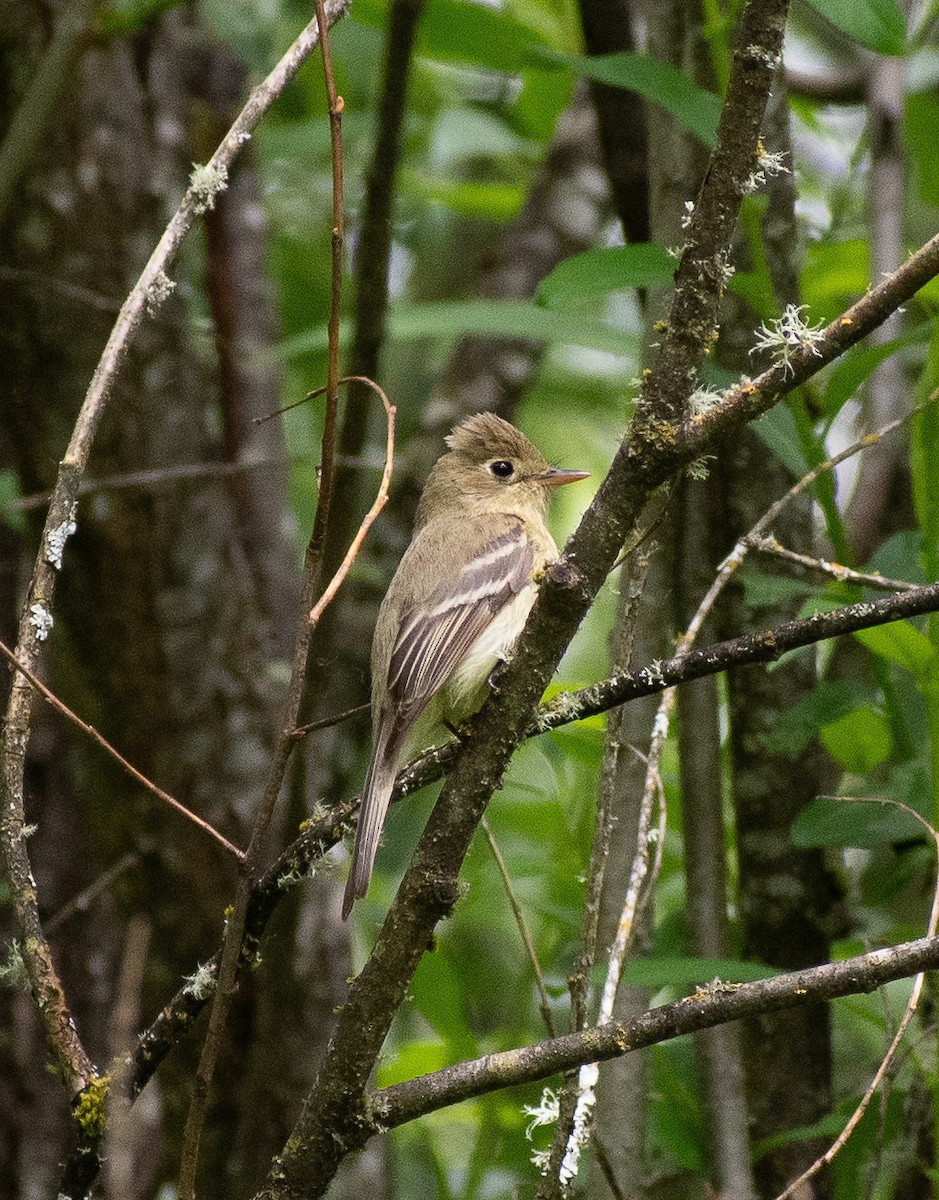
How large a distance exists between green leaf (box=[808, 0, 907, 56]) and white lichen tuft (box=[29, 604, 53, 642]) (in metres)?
1.83

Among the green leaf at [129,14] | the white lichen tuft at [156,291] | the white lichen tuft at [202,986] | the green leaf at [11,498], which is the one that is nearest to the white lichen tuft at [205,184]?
the white lichen tuft at [156,291]

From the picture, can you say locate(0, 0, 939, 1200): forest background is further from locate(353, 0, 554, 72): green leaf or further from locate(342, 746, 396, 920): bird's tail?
locate(342, 746, 396, 920): bird's tail

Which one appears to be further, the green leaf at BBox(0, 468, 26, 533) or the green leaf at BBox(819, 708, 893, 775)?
the green leaf at BBox(0, 468, 26, 533)

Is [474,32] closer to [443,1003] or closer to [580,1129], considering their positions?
[443,1003]

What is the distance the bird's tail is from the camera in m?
3.04

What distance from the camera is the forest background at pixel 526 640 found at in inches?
88.7

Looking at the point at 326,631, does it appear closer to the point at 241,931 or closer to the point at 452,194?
the point at 241,931

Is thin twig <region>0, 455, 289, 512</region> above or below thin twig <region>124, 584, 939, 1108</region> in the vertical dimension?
above

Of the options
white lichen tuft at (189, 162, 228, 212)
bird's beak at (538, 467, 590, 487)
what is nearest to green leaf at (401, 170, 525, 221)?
bird's beak at (538, 467, 590, 487)

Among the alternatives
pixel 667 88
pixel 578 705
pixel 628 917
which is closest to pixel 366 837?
pixel 628 917

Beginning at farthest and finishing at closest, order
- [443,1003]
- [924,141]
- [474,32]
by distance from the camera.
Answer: [924,141] < [474,32] < [443,1003]

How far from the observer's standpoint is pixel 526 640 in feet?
7.23

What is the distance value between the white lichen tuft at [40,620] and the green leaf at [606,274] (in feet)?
4.00

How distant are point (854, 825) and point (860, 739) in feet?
1.15
